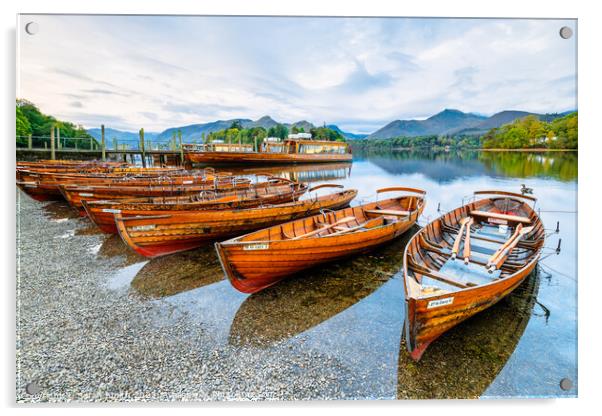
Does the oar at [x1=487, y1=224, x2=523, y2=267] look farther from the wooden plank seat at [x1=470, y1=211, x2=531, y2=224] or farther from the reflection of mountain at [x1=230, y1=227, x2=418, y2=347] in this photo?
the reflection of mountain at [x1=230, y1=227, x2=418, y2=347]

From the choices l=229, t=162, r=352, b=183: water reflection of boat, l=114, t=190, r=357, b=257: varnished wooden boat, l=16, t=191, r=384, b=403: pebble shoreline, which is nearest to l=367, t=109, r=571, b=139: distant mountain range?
l=16, t=191, r=384, b=403: pebble shoreline

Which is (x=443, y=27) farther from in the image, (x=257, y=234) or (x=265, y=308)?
(x=265, y=308)

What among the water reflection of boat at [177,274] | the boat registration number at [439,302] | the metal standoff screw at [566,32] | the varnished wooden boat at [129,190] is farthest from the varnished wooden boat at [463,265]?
the varnished wooden boat at [129,190]

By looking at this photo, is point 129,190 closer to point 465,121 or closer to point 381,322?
Answer: point 381,322

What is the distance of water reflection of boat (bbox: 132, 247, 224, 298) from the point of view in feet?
12.5

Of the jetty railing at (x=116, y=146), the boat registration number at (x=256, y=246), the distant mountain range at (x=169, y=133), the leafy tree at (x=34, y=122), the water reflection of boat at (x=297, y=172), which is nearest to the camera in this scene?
the leafy tree at (x=34, y=122)

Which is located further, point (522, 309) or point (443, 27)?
point (522, 309)

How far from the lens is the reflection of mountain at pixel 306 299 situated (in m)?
2.95

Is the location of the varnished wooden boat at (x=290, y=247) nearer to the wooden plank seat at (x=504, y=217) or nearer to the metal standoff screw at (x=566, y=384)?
the wooden plank seat at (x=504, y=217)

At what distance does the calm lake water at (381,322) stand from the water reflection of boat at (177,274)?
0.01 metres

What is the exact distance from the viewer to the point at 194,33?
293 centimetres

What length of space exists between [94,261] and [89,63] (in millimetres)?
2898
